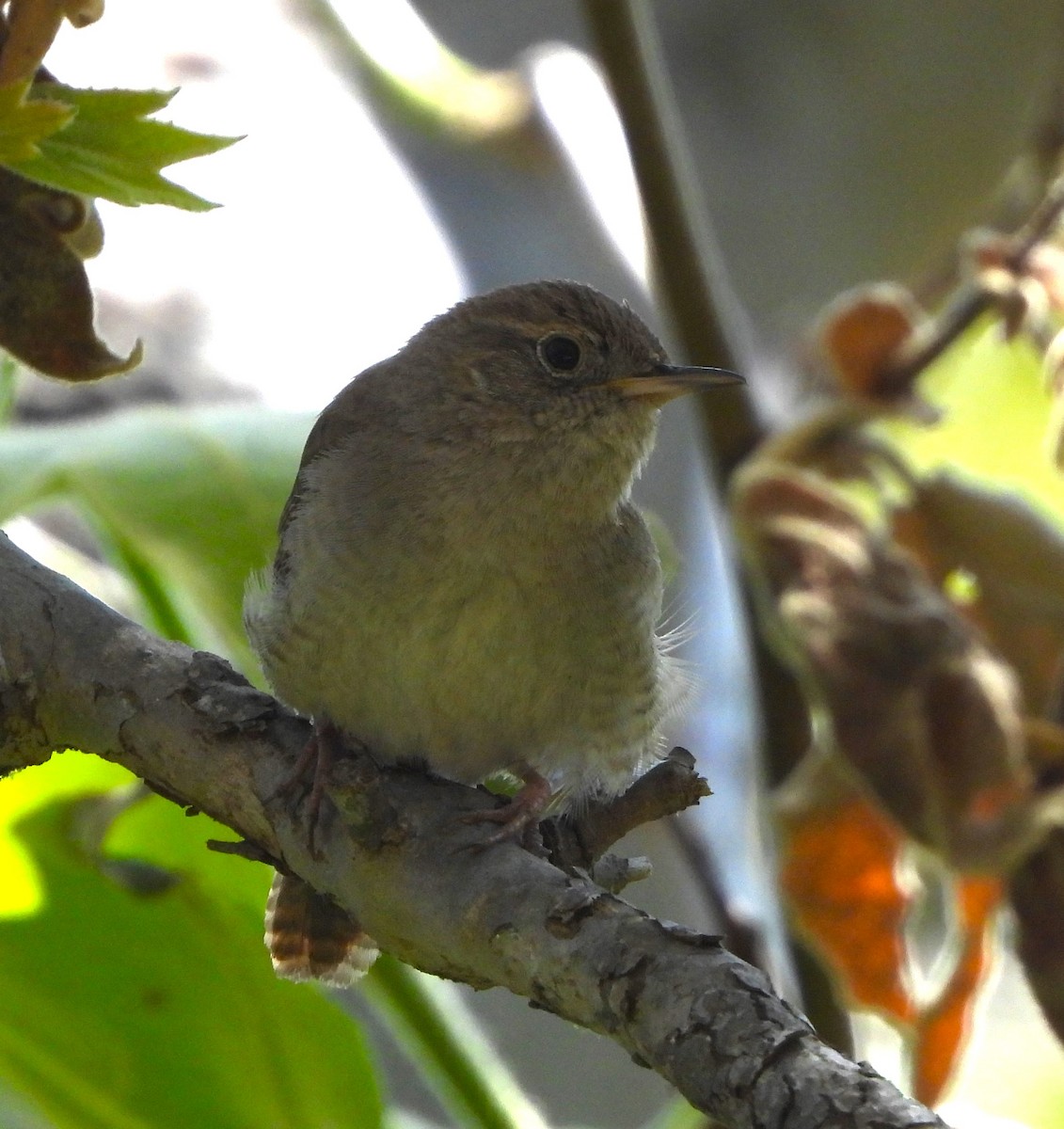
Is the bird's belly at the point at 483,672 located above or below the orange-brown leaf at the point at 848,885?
above

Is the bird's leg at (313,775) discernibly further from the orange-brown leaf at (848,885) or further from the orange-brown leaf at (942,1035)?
the orange-brown leaf at (942,1035)

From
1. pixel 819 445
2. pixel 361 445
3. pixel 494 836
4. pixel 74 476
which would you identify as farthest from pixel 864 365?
pixel 494 836

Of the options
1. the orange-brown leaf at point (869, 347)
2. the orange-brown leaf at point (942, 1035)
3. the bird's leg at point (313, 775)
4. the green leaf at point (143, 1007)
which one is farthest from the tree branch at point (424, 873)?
the orange-brown leaf at point (869, 347)

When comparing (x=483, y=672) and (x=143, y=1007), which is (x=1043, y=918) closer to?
(x=483, y=672)

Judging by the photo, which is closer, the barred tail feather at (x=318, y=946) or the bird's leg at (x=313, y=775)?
the bird's leg at (x=313, y=775)

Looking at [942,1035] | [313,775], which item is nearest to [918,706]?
[942,1035]

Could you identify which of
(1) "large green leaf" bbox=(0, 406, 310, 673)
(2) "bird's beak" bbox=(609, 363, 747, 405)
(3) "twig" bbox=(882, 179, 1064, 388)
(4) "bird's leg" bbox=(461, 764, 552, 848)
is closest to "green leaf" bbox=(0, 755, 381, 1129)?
(1) "large green leaf" bbox=(0, 406, 310, 673)
